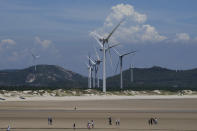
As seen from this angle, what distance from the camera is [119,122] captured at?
64438 mm

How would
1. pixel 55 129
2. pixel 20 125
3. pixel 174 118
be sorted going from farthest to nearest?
pixel 174 118 < pixel 20 125 < pixel 55 129

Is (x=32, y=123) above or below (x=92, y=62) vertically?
below

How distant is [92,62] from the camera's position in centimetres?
19562

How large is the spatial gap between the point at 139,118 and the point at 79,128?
Answer: 13942mm

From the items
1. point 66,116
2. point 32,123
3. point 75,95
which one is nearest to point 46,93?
point 75,95

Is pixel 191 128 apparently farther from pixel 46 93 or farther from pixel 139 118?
pixel 46 93

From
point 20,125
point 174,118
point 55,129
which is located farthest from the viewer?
point 174,118

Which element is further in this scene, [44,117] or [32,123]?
[44,117]

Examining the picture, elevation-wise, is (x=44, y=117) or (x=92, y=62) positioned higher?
(x=92, y=62)

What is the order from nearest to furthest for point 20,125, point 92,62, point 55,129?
point 55,129
point 20,125
point 92,62

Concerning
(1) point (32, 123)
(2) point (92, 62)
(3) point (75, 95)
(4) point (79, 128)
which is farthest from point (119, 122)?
(2) point (92, 62)

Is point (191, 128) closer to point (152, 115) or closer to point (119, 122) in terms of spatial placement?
point (119, 122)

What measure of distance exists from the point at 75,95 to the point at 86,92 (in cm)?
814

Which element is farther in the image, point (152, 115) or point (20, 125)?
point (152, 115)
